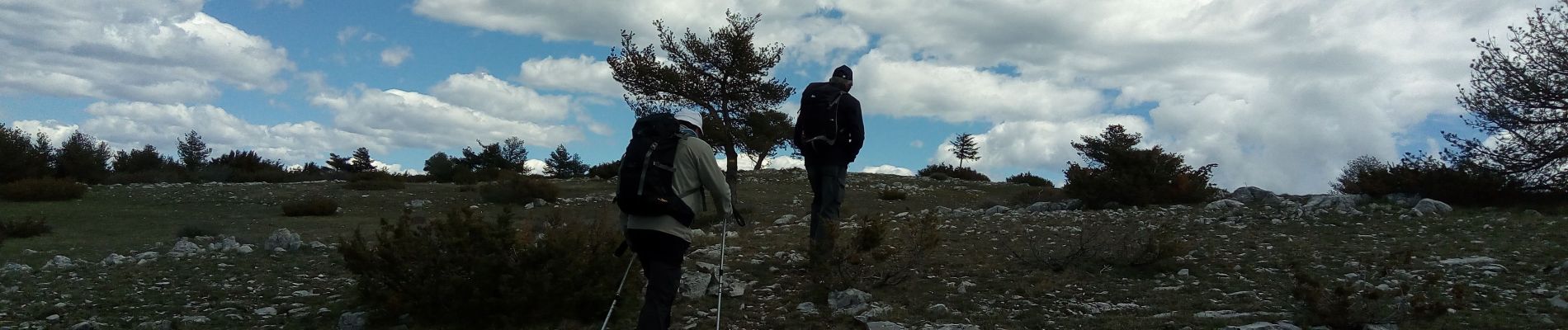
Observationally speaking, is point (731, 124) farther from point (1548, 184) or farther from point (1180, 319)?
point (1180, 319)

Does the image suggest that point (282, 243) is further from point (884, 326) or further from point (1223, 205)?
point (1223, 205)

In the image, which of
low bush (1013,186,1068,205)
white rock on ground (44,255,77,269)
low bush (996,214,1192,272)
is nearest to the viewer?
low bush (996,214,1192,272)

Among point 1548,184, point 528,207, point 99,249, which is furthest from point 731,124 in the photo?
point 1548,184

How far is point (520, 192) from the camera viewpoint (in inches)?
894

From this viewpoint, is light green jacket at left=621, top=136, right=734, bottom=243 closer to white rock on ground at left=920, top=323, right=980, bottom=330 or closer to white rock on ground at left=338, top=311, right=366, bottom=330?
white rock on ground at left=920, top=323, right=980, bottom=330

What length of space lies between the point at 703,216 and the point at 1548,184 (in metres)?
12.7

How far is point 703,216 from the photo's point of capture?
15312 millimetres

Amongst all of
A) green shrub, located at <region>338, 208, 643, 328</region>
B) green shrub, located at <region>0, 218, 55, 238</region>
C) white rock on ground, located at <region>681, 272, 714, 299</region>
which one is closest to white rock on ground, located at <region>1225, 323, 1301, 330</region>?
white rock on ground, located at <region>681, 272, 714, 299</region>

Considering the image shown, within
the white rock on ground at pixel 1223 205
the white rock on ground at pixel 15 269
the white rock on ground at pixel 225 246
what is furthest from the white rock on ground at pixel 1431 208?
the white rock on ground at pixel 15 269

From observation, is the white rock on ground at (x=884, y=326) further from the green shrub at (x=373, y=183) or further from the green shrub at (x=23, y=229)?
the green shrub at (x=373, y=183)

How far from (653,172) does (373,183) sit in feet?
79.2

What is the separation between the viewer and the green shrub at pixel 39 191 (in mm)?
20016

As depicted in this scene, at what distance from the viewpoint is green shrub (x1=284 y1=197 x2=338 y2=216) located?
61.5ft

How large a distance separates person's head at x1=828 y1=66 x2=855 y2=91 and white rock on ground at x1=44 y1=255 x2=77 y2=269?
7.74m
